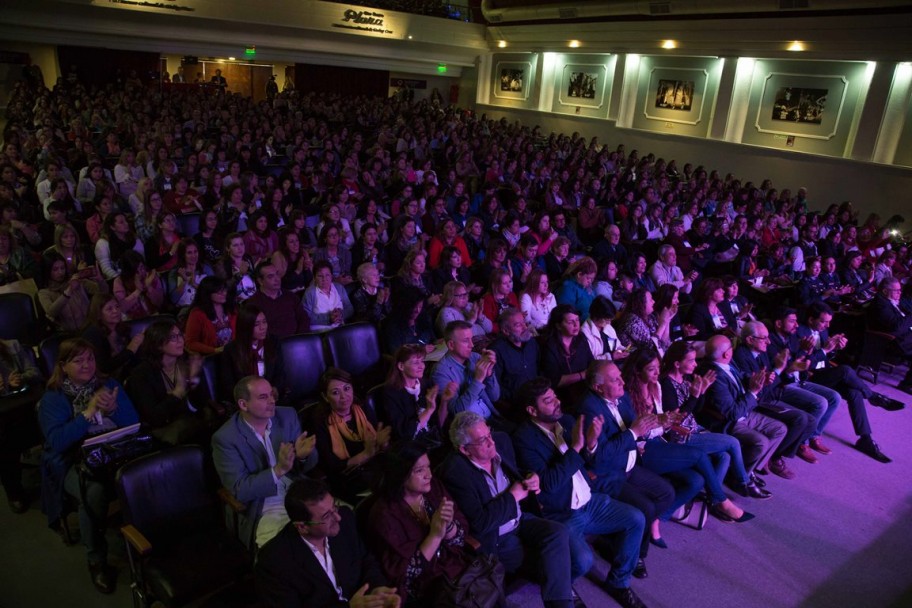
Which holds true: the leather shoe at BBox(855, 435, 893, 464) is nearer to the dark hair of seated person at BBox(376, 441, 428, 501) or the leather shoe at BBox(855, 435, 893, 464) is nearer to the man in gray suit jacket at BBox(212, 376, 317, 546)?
the dark hair of seated person at BBox(376, 441, 428, 501)

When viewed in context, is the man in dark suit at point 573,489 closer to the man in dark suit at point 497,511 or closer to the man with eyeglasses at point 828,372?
the man in dark suit at point 497,511

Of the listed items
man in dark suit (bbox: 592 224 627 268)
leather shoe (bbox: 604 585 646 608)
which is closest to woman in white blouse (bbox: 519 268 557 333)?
man in dark suit (bbox: 592 224 627 268)

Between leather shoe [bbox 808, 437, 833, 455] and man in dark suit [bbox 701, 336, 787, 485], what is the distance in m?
0.77

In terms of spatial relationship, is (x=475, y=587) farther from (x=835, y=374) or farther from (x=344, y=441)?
(x=835, y=374)

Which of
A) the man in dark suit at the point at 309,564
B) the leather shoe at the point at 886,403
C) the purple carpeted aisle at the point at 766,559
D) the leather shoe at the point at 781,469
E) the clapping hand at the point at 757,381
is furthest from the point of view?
the leather shoe at the point at 886,403

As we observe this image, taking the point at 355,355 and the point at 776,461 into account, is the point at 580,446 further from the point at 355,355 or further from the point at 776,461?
the point at 776,461

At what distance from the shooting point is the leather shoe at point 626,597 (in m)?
3.09

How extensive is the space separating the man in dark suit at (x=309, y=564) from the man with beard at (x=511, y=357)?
188 cm

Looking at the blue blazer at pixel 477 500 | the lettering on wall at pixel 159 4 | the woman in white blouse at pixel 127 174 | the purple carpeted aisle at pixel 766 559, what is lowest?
the purple carpeted aisle at pixel 766 559

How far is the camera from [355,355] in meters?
4.36

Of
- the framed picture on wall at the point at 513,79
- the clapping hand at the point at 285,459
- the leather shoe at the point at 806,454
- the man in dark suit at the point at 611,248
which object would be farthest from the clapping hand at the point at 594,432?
the framed picture on wall at the point at 513,79

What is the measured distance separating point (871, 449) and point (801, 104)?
987 centimetres

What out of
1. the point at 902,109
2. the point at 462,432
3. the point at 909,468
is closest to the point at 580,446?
the point at 462,432

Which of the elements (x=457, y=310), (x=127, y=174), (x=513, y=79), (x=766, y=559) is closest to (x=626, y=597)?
(x=766, y=559)
